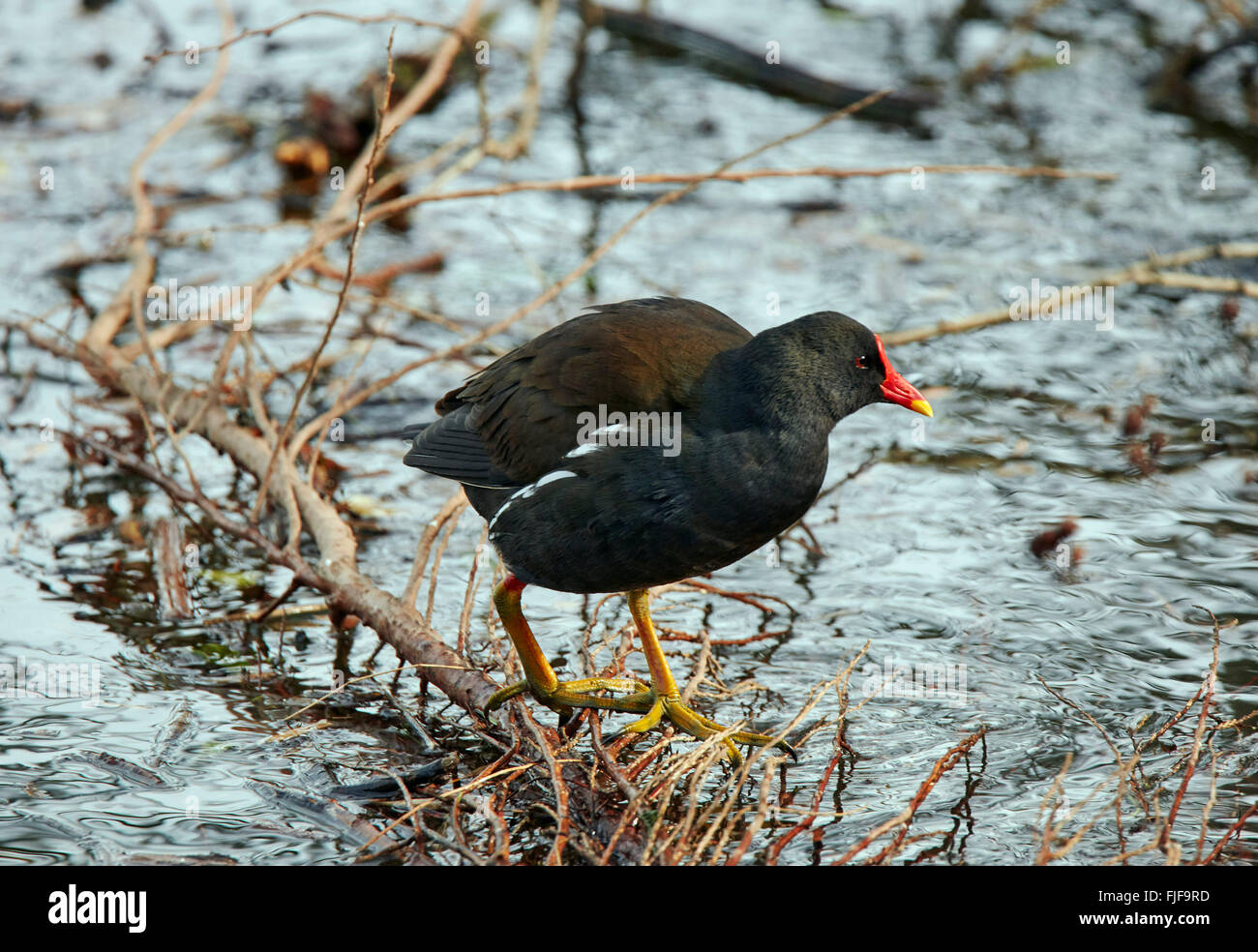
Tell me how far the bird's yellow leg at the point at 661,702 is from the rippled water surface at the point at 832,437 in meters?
0.32

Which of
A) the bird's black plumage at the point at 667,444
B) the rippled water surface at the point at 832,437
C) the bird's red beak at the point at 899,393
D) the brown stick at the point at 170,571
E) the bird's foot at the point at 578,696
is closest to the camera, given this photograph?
the bird's black plumage at the point at 667,444

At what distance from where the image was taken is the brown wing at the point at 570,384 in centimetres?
350

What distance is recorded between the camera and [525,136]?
23.7ft

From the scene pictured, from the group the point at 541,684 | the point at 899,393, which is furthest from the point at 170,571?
the point at 899,393

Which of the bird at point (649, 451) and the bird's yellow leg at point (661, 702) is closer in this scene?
the bird at point (649, 451)

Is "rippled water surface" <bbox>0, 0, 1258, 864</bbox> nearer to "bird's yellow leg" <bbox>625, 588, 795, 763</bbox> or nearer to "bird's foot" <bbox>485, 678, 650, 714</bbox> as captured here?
"bird's yellow leg" <bbox>625, 588, 795, 763</bbox>

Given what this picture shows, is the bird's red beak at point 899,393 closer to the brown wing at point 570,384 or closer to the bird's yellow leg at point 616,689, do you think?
the brown wing at point 570,384

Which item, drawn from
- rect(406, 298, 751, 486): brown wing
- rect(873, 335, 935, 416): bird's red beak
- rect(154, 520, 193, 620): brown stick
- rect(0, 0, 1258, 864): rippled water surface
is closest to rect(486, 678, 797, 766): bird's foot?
rect(0, 0, 1258, 864): rippled water surface

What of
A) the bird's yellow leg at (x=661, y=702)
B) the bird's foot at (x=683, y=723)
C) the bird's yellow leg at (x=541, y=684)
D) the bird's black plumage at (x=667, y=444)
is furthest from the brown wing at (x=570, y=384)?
the bird's foot at (x=683, y=723)

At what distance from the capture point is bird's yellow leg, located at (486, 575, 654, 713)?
378 centimetres

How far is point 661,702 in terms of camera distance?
3.86 metres

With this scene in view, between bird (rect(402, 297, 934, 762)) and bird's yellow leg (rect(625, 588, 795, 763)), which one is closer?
bird (rect(402, 297, 934, 762))
